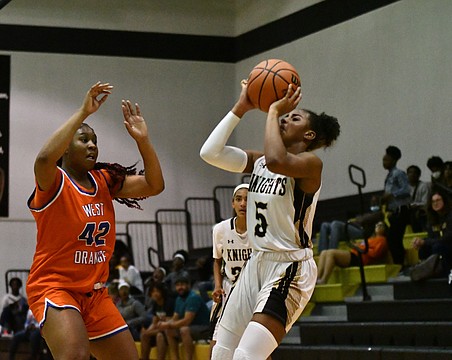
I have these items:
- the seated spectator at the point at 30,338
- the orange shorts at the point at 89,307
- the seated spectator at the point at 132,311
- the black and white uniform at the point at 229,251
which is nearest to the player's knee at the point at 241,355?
the orange shorts at the point at 89,307

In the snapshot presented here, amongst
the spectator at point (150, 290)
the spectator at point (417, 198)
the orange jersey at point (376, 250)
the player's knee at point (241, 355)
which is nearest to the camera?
the player's knee at point (241, 355)

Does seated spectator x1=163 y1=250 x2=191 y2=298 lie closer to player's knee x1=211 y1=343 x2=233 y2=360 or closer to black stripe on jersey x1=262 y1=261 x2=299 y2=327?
player's knee x1=211 y1=343 x2=233 y2=360

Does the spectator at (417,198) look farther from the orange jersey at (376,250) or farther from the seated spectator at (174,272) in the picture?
the seated spectator at (174,272)

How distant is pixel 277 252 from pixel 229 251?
290cm

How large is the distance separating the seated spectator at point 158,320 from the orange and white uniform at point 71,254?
744cm

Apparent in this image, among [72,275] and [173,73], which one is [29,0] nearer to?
[173,73]

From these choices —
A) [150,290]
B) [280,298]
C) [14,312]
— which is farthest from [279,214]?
[14,312]

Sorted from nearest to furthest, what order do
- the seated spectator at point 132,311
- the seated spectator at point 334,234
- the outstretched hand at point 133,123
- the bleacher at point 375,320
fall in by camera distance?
1. the outstretched hand at point 133,123
2. the bleacher at point 375,320
3. the seated spectator at point 334,234
4. the seated spectator at point 132,311

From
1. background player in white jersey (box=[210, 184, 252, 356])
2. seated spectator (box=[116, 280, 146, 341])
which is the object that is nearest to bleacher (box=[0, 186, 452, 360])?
seated spectator (box=[116, 280, 146, 341])

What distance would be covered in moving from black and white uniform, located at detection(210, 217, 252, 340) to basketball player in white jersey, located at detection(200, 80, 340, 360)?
8.52 ft

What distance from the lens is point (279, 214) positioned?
515 cm

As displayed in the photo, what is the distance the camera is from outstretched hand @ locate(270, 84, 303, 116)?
5207 mm

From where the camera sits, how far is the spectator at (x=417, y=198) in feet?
40.5

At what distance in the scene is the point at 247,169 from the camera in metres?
5.67
